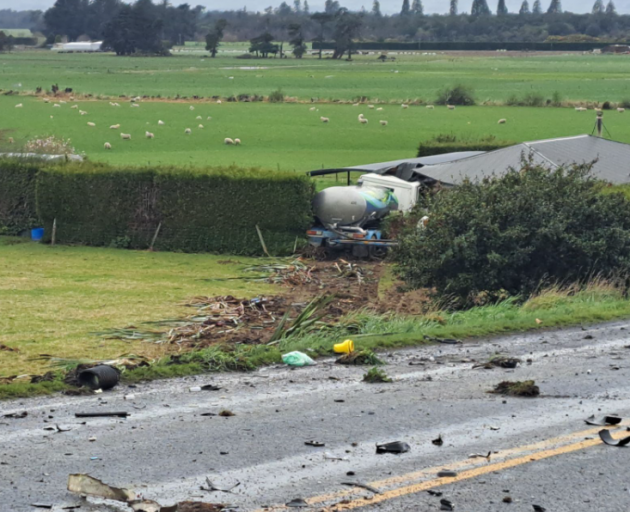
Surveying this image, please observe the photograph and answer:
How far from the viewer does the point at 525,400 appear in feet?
34.1

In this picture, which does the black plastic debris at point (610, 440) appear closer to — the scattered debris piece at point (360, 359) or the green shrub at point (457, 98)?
the scattered debris piece at point (360, 359)

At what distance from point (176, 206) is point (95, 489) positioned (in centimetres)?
2271

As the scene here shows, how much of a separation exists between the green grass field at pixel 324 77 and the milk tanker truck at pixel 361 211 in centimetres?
6857

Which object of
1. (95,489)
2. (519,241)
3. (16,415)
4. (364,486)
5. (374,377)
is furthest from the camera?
(519,241)

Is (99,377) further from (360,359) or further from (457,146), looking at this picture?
(457,146)

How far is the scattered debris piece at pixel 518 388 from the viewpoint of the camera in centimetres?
1057

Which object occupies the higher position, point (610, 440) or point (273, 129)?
point (610, 440)

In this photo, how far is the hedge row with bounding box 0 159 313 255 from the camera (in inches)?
1143

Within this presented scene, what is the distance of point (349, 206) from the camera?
2831 centimetres

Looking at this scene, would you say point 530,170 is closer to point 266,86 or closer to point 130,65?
point 266,86

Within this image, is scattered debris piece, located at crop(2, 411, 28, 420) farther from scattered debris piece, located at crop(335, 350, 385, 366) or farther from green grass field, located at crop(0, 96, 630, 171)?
green grass field, located at crop(0, 96, 630, 171)

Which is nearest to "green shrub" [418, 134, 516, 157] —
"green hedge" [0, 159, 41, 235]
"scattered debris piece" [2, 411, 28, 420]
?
"green hedge" [0, 159, 41, 235]

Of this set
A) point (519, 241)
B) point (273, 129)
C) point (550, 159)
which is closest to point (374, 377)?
point (519, 241)

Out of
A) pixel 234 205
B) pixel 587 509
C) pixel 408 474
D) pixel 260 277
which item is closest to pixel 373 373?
pixel 408 474
